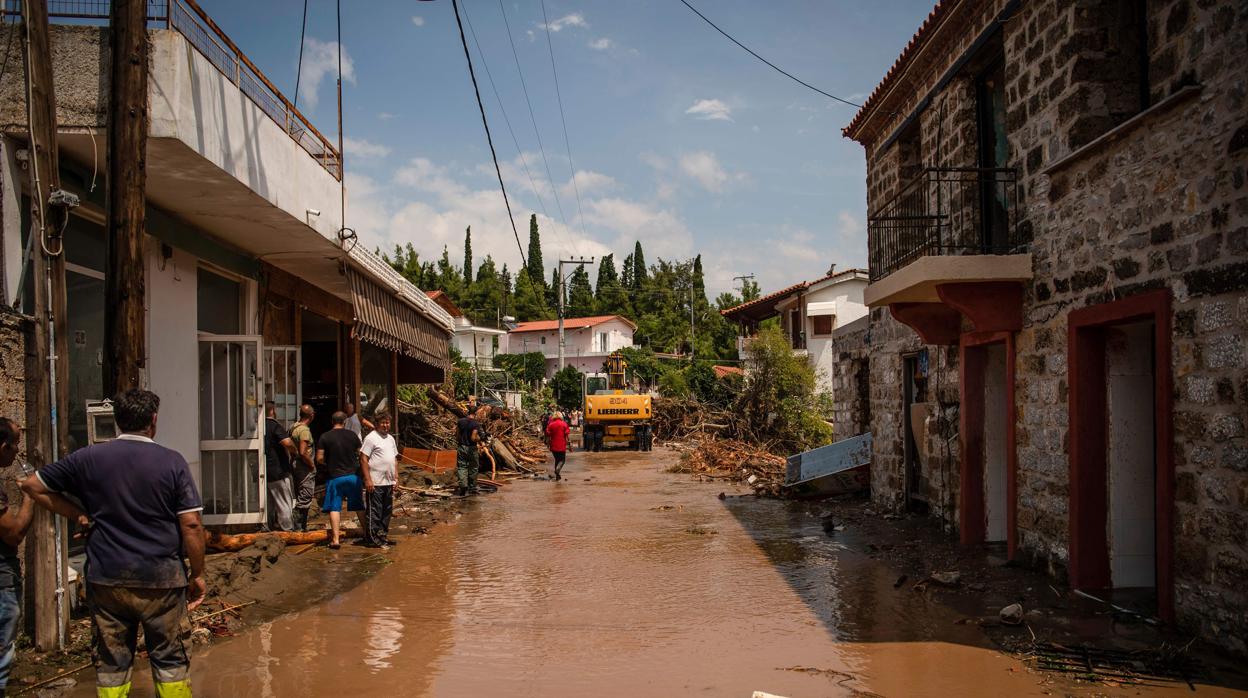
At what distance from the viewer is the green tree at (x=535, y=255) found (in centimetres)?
7900

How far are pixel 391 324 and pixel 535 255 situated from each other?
66839mm

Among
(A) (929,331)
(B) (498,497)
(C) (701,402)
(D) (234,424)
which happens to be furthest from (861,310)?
(D) (234,424)

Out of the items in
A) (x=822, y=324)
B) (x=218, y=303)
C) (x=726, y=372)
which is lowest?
(x=726, y=372)

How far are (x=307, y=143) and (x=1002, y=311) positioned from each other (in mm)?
8468

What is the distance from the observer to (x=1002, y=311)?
8531 millimetres

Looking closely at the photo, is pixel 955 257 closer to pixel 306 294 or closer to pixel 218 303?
pixel 218 303

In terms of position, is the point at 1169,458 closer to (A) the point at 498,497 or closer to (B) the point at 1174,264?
(B) the point at 1174,264

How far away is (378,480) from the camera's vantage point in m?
10.7

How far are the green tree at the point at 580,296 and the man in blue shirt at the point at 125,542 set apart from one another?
74.8 m

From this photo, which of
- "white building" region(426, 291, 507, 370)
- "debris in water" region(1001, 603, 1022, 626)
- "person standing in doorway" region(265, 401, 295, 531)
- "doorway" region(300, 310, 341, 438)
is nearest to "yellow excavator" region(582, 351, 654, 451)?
"doorway" region(300, 310, 341, 438)

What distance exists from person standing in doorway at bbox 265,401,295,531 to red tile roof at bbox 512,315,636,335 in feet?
180

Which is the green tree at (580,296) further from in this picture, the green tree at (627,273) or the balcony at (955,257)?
the balcony at (955,257)

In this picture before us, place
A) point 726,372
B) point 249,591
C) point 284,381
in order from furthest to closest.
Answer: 1. point 726,372
2. point 284,381
3. point 249,591

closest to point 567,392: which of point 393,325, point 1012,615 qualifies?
point 393,325
